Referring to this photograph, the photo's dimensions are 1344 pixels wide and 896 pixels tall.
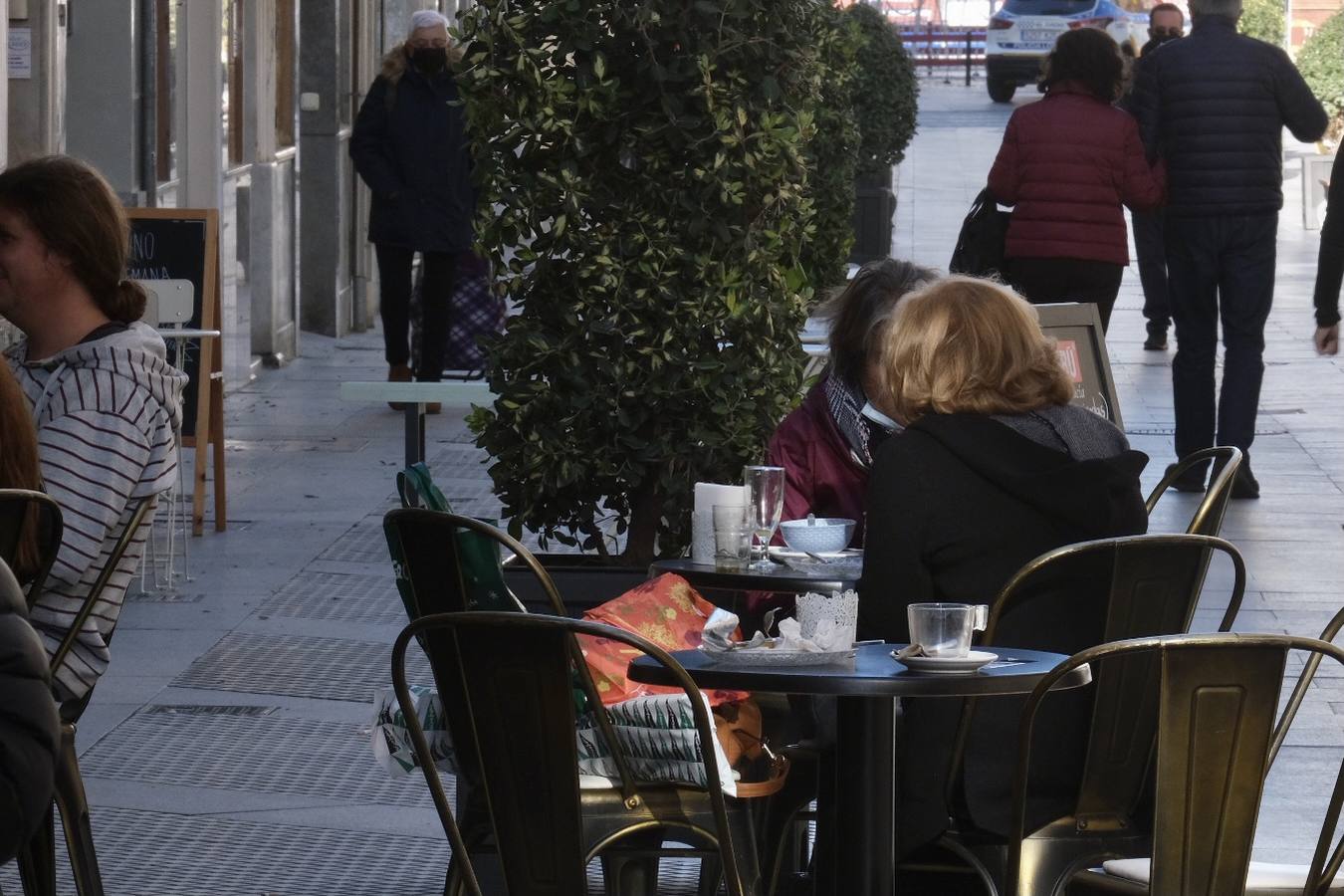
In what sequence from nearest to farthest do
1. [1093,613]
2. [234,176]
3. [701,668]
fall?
1. [701,668]
2. [1093,613]
3. [234,176]

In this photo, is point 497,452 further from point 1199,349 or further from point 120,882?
point 1199,349

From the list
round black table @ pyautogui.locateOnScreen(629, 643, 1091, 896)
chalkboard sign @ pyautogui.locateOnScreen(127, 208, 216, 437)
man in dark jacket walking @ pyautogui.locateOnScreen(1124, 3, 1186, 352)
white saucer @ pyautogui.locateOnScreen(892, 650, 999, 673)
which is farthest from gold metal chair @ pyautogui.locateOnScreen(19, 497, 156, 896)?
man in dark jacket walking @ pyautogui.locateOnScreen(1124, 3, 1186, 352)

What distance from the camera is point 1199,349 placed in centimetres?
990

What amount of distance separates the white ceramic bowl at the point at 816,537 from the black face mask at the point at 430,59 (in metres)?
7.36

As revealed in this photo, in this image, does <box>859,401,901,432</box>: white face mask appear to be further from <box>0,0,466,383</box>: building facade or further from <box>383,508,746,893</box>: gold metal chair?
<box>0,0,466,383</box>: building facade

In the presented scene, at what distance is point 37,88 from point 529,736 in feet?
21.5

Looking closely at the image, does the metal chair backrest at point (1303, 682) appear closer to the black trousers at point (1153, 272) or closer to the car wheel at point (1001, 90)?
the black trousers at point (1153, 272)

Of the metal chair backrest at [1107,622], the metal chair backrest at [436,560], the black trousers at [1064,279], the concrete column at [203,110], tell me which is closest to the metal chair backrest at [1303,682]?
the metal chair backrest at [1107,622]

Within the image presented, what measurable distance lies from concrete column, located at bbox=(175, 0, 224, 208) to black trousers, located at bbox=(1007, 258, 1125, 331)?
4.65 meters

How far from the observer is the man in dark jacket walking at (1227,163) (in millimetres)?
9523

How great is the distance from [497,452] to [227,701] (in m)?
1.33

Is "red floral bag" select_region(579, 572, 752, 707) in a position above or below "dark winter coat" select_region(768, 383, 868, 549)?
below

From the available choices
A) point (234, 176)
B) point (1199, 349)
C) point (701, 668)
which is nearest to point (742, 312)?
point (701, 668)

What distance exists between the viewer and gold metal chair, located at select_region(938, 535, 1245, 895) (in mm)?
3764
